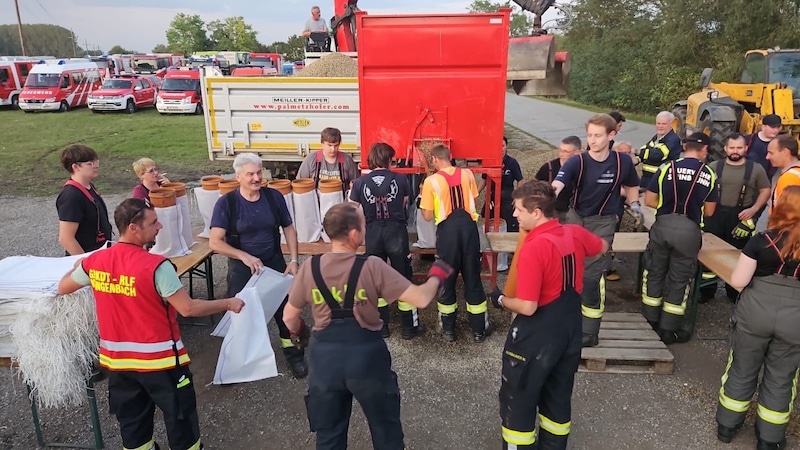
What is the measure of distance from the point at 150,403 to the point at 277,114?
566 centimetres

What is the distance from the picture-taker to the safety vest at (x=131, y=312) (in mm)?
2795

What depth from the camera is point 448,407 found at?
4152mm

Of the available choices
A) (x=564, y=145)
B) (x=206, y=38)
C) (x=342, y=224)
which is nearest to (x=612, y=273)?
(x=564, y=145)

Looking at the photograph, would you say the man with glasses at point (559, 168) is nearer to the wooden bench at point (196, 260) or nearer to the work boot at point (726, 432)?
the work boot at point (726, 432)

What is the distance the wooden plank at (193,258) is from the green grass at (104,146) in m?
7.29

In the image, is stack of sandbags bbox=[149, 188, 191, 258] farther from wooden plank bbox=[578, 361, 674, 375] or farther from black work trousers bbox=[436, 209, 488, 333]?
wooden plank bbox=[578, 361, 674, 375]

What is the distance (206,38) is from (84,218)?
8209 centimetres

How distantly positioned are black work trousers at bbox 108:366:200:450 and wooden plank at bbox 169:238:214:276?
5.22 feet

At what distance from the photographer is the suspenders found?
262 centimetres

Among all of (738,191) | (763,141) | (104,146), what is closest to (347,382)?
(738,191)

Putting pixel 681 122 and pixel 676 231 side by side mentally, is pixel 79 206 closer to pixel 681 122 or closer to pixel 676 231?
pixel 676 231

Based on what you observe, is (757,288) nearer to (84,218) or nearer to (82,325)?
(82,325)

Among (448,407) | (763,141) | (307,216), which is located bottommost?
(448,407)

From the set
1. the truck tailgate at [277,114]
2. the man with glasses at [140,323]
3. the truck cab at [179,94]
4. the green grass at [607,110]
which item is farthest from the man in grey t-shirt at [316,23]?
the green grass at [607,110]
